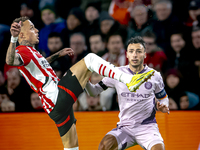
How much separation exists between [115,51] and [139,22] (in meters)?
0.70

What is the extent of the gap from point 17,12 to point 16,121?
2.41m

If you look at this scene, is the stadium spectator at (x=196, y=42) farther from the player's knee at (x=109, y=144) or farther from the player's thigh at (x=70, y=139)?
the player's thigh at (x=70, y=139)

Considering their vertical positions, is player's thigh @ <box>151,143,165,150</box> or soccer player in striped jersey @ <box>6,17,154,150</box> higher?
soccer player in striped jersey @ <box>6,17,154,150</box>

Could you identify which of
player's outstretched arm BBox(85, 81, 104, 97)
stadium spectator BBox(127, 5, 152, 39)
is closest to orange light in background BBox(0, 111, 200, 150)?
player's outstretched arm BBox(85, 81, 104, 97)

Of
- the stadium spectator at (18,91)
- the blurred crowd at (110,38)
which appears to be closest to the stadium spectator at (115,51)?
the blurred crowd at (110,38)

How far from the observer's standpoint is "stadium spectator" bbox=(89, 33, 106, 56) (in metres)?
4.46

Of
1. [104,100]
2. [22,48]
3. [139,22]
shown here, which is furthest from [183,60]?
[22,48]

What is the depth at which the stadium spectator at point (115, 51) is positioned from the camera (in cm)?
427

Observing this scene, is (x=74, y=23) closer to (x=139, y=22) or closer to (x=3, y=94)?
(x=139, y=22)

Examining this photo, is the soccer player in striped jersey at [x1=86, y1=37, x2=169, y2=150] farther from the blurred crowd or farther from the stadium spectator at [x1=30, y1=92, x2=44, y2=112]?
the stadium spectator at [x1=30, y1=92, x2=44, y2=112]

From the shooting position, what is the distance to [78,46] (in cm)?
A: 452

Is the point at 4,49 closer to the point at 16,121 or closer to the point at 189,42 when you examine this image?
the point at 16,121

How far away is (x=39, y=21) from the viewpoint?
4906 mm

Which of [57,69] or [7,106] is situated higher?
[57,69]
